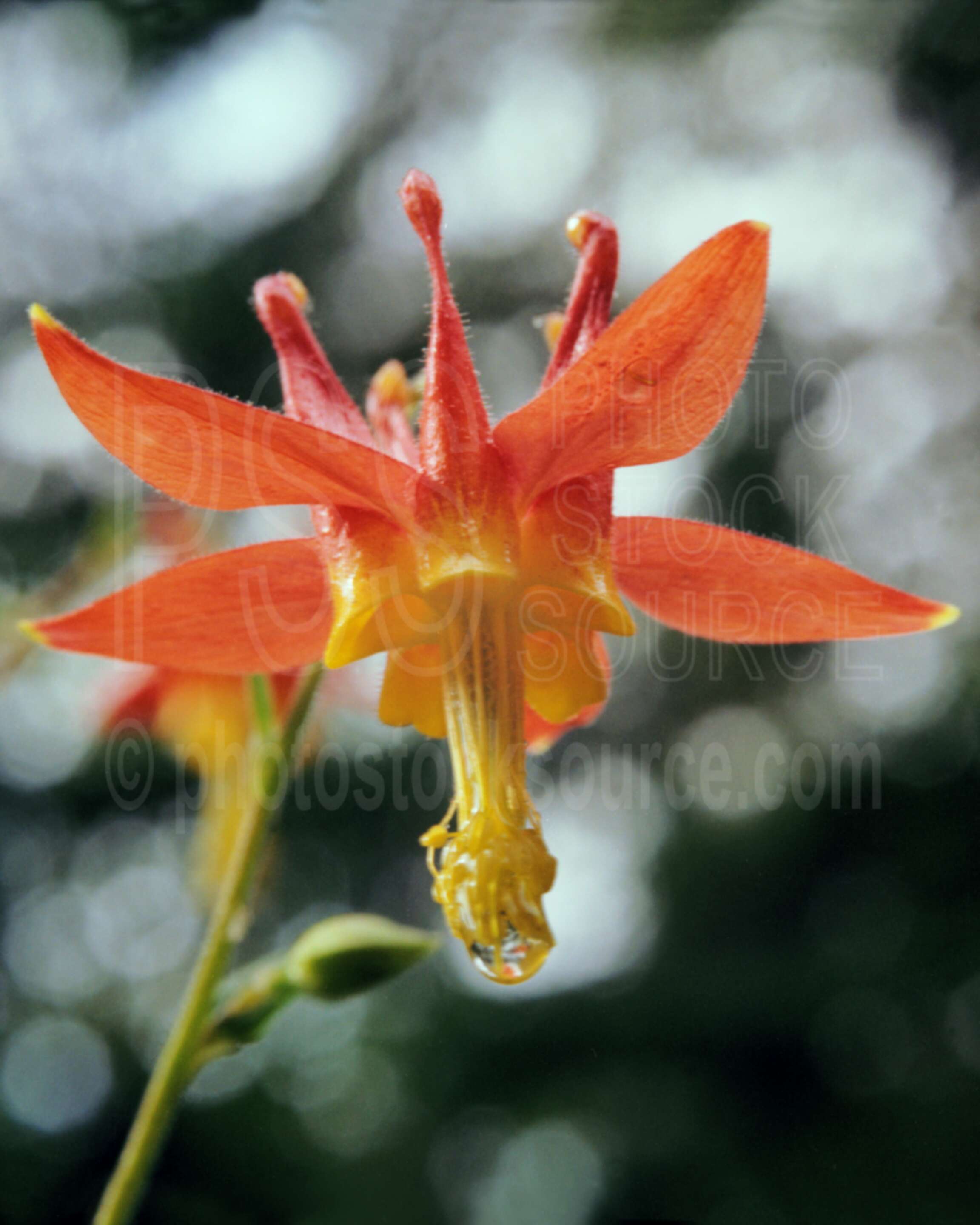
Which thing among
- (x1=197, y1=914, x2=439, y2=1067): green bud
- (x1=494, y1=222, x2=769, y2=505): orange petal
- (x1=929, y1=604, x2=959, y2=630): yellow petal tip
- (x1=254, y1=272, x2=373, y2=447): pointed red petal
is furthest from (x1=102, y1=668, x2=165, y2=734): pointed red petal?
(x1=929, y1=604, x2=959, y2=630): yellow petal tip

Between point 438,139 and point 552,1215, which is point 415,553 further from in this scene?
point 552,1215

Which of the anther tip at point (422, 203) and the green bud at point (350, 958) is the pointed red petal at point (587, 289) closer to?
A: the anther tip at point (422, 203)

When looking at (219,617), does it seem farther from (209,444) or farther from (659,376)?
(659,376)

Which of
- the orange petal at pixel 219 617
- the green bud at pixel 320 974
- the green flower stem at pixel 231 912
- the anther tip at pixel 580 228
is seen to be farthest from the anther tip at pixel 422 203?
the green bud at pixel 320 974

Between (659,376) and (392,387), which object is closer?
(659,376)

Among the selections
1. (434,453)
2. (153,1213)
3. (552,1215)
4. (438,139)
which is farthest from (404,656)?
(153,1213)

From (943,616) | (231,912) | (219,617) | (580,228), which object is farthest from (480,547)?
(231,912)
